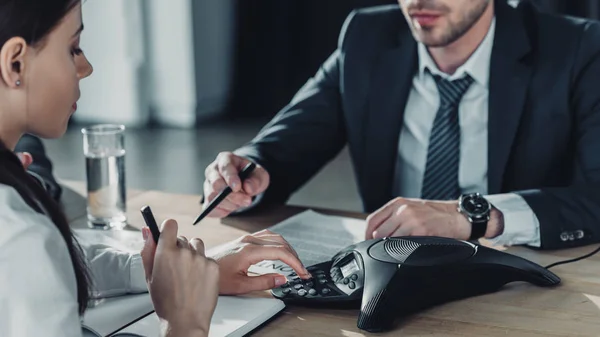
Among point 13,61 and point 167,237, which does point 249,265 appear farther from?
point 13,61

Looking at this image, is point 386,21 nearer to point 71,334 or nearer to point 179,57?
point 71,334

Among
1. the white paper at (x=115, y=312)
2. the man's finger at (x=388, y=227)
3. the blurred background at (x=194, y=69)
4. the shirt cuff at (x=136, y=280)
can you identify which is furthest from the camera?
the blurred background at (x=194, y=69)

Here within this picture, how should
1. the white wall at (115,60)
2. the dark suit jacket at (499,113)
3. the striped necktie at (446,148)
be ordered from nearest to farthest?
the dark suit jacket at (499,113), the striped necktie at (446,148), the white wall at (115,60)

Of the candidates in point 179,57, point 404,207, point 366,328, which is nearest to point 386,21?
point 404,207

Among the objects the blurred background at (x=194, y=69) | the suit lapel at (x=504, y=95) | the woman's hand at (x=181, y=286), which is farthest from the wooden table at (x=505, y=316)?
the blurred background at (x=194, y=69)

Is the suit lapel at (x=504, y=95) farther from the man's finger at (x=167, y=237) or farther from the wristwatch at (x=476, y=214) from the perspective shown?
the man's finger at (x=167, y=237)

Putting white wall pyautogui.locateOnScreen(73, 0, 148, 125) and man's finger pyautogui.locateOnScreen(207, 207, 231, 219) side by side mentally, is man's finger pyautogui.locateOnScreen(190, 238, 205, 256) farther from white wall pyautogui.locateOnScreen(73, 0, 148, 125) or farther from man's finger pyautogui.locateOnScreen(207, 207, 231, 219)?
white wall pyautogui.locateOnScreen(73, 0, 148, 125)

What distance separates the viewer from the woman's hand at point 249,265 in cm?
113

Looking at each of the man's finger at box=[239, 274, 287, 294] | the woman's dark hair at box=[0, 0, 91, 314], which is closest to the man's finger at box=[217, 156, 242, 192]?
the man's finger at box=[239, 274, 287, 294]

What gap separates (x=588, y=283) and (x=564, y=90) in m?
0.66

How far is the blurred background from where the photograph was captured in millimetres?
5039

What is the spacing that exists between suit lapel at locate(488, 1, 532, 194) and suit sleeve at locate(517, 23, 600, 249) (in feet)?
0.36

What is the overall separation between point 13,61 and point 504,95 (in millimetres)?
1162

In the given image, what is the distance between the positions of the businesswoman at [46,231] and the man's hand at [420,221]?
39cm
